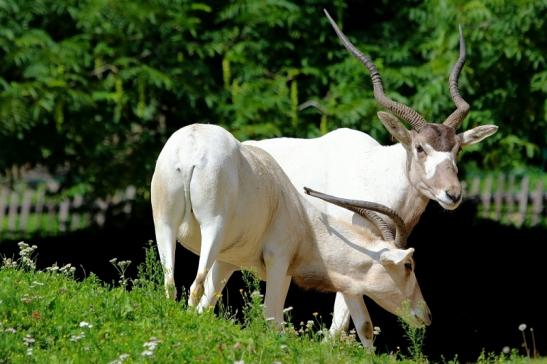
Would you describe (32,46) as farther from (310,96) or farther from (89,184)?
(310,96)

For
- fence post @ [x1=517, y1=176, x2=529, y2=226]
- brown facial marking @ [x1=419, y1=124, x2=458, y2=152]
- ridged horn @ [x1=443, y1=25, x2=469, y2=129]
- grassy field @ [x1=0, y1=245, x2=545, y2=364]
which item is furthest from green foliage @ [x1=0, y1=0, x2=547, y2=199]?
fence post @ [x1=517, y1=176, x2=529, y2=226]

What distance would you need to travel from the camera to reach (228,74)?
41.9 feet

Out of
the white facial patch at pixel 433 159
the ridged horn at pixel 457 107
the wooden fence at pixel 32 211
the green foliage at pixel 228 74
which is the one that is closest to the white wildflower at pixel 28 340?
the white facial patch at pixel 433 159

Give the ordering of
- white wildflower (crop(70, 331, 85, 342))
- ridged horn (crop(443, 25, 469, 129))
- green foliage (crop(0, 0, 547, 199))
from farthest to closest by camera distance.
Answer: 1. green foliage (crop(0, 0, 547, 199))
2. ridged horn (crop(443, 25, 469, 129))
3. white wildflower (crop(70, 331, 85, 342))

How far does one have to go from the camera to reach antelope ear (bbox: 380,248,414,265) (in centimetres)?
844

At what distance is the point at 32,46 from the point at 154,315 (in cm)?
597

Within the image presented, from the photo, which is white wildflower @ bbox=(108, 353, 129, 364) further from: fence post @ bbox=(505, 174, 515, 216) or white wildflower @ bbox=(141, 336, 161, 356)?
fence post @ bbox=(505, 174, 515, 216)

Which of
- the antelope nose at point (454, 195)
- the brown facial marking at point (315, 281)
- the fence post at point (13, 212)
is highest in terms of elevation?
the antelope nose at point (454, 195)

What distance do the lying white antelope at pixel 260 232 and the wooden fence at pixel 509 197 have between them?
11.0 m

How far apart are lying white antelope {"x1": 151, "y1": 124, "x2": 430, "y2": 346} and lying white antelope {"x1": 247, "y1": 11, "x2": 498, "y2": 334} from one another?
41cm

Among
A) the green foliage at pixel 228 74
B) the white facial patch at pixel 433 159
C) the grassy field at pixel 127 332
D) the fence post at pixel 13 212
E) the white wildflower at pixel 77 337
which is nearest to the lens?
the grassy field at pixel 127 332

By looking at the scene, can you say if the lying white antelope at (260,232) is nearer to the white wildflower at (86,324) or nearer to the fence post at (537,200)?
the white wildflower at (86,324)

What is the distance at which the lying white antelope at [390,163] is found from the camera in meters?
8.88

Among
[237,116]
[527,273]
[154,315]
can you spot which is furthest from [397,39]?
[154,315]
